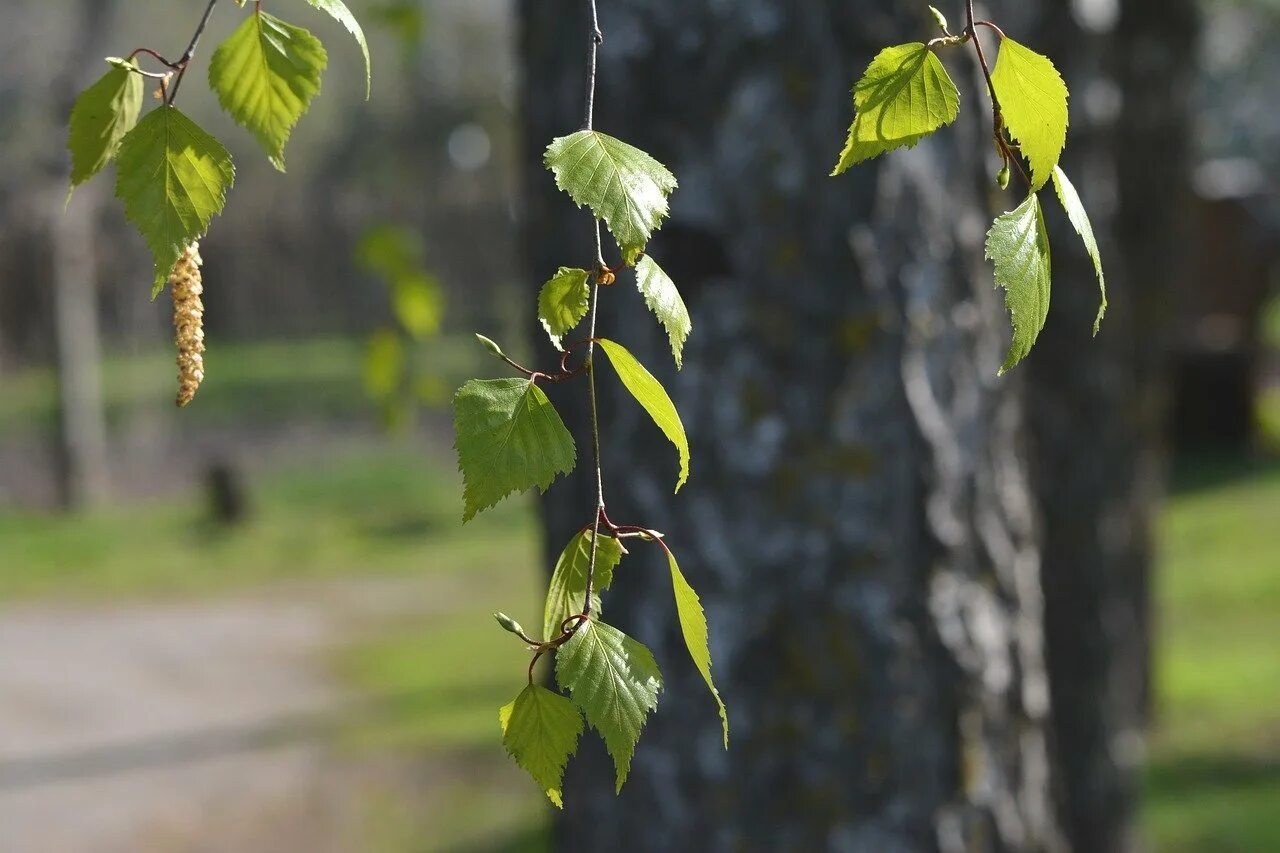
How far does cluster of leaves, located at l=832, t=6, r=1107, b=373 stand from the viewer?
0.80 meters

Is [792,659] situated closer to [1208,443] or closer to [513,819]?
[513,819]

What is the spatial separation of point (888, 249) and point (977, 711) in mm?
702

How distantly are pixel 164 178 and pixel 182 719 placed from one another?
6192mm

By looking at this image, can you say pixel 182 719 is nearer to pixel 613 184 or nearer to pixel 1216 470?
pixel 613 184

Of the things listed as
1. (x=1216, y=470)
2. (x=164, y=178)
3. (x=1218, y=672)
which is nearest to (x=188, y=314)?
(x=164, y=178)

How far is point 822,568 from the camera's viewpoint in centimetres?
212

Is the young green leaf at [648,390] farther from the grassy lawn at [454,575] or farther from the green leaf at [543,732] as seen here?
the grassy lawn at [454,575]

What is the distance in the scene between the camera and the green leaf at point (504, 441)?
80 cm

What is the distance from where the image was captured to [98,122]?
0.82 m

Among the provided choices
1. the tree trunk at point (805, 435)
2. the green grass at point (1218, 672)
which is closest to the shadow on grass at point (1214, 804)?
the green grass at point (1218, 672)

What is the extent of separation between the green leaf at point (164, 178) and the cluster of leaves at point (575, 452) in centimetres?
18

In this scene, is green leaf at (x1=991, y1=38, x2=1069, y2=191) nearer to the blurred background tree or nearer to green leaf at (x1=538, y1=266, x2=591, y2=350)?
green leaf at (x1=538, y1=266, x2=591, y2=350)

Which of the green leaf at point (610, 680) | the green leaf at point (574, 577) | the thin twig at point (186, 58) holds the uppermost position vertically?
the thin twig at point (186, 58)

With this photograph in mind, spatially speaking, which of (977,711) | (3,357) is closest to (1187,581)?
(977,711)
